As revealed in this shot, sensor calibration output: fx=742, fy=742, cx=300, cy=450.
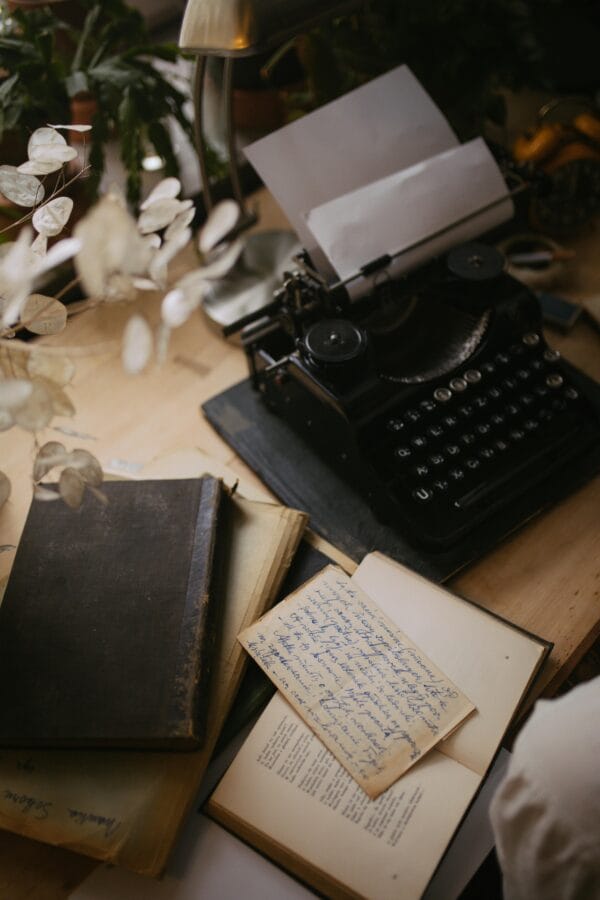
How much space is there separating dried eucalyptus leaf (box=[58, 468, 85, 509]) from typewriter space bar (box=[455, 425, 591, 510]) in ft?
2.03

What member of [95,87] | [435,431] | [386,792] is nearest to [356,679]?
[386,792]

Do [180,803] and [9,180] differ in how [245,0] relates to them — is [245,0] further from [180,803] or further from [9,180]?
[180,803]

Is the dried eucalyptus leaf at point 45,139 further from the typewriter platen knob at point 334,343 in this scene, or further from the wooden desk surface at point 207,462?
the typewriter platen knob at point 334,343

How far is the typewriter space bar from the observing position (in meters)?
1.21

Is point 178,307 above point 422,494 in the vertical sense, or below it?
above

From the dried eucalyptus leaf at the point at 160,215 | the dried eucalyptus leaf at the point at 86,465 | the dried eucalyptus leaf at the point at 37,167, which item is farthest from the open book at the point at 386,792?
the dried eucalyptus leaf at the point at 37,167

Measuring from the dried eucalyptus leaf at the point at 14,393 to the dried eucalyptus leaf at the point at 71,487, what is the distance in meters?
0.14

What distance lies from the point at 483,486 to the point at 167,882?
2.40 ft

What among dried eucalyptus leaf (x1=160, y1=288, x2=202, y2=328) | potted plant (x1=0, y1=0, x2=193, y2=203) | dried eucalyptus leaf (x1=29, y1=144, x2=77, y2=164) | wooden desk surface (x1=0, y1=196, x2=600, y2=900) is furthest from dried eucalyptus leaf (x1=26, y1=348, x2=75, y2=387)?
potted plant (x1=0, y1=0, x2=193, y2=203)

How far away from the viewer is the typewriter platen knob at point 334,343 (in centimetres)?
118

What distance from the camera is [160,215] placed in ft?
2.96

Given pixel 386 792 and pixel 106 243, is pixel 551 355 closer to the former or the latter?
pixel 386 792

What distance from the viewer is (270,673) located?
3.43 feet

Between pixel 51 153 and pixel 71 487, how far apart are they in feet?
1.34
